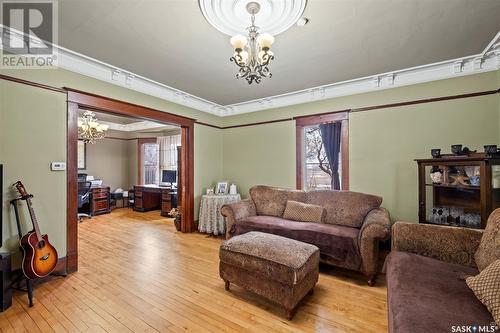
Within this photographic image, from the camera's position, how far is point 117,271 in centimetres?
281

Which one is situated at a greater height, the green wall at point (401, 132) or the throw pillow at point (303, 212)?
the green wall at point (401, 132)

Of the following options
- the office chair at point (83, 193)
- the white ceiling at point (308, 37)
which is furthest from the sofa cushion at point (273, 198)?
the office chair at point (83, 193)

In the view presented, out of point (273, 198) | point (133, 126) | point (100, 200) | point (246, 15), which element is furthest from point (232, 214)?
point (133, 126)

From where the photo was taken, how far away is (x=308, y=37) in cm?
238

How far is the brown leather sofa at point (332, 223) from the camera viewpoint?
8.23ft

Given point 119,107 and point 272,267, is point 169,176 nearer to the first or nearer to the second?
point 119,107

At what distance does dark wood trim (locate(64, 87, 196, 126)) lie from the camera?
2.87 m

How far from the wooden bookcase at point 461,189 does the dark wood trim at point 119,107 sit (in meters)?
3.82

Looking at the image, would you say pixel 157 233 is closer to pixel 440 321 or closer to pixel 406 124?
pixel 440 321

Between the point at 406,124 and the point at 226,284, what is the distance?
3.26 meters

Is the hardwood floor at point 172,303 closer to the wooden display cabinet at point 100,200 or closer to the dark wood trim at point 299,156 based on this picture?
the dark wood trim at point 299,156

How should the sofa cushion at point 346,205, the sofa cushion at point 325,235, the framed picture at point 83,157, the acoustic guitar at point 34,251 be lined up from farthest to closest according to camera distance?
the framed picture at point 83,157
the sofa cushion at point 346,205
the sofa cushion at point 325,235
the acoustic guitar at point 34,251

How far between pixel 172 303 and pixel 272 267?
1039mm

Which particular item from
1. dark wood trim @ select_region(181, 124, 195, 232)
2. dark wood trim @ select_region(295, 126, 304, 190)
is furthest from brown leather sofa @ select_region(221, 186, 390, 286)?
dark wood trim @ select_region(181, 124, 195, 232)
